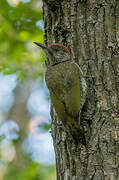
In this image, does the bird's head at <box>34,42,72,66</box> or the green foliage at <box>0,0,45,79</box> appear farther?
the green foliage at <box>0,0,45,79</box>

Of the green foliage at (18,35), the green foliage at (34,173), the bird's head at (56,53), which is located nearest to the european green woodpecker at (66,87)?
the bird's head at (56,53)

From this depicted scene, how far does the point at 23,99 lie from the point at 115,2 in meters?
12.4

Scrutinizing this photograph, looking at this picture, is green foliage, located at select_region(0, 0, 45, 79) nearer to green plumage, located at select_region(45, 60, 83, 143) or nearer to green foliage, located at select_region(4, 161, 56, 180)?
green plumage, located at select_region(45, 60, 83, 143)

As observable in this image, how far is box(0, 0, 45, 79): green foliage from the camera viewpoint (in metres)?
6.29

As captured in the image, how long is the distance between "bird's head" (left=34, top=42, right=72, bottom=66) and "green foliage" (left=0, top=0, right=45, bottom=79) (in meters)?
1.36

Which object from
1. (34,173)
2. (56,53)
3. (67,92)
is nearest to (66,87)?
(67,92)

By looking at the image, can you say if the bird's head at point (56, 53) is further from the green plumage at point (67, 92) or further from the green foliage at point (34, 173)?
the green foliage at point (34, 173)

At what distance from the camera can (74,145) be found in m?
3.35

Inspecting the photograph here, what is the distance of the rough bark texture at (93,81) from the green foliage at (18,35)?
7.01ft

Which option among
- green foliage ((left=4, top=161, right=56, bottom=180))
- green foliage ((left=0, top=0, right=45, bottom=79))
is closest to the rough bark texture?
green foliage ((left=0, top=0, right=45, bottom=79))

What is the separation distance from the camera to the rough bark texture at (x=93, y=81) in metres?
3.14

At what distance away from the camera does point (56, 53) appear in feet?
14.5

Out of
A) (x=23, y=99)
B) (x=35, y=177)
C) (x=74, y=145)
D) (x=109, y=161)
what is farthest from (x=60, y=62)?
(x=23, y=99)

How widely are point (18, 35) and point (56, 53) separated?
268 cm
